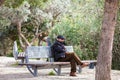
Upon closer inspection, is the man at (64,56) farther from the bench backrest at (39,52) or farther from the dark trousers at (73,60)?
the bench backrest at (39,52)

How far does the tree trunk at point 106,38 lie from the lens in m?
8.07

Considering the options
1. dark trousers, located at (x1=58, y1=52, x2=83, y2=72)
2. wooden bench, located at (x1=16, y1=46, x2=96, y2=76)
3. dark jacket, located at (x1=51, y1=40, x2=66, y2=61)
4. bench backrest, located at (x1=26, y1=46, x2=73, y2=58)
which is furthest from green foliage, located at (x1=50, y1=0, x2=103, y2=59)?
dark trousers, located at (x1=58, y1=52, x2=83, y2=72)

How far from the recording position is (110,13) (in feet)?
26.4

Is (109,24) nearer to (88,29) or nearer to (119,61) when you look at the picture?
(119,61)

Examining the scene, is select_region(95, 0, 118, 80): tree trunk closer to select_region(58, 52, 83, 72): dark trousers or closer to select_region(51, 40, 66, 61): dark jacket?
select_region(58, 52, 83, 72): dark trousers

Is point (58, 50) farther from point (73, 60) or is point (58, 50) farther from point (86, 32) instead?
point (86, 32)

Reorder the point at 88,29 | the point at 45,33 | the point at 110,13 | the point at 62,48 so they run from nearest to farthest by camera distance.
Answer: the point at 110,13, the point at 62,48, the point at 88,29, the point at 45,33

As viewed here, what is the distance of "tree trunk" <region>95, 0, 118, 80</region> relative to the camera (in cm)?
807

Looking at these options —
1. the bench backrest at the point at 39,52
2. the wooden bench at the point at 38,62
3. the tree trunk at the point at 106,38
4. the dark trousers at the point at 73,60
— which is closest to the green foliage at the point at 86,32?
the wooden bench at the point at 38,62

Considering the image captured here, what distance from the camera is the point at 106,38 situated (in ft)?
26.7

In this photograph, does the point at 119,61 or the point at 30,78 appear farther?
the point at 119,61

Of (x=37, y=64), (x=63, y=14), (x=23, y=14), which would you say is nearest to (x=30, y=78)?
(x=37, y=64)

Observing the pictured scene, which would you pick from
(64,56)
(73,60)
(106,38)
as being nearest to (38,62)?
(64,56)

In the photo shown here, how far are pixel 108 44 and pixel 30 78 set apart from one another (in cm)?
372
